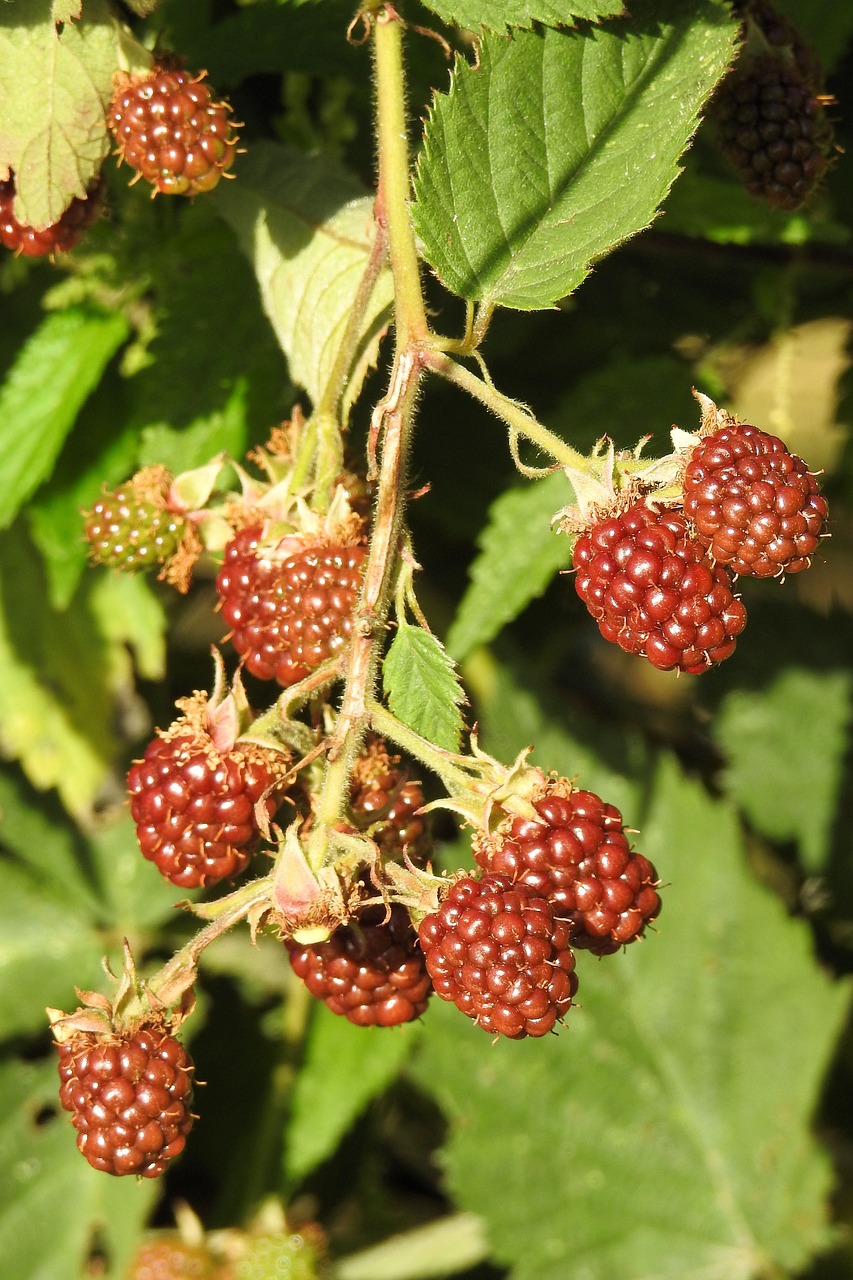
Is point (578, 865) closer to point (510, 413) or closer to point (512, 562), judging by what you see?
point (510, 413)

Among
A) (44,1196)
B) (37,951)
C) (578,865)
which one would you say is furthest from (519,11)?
(44,1196)

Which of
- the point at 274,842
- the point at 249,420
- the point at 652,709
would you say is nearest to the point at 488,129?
the point at 249,420

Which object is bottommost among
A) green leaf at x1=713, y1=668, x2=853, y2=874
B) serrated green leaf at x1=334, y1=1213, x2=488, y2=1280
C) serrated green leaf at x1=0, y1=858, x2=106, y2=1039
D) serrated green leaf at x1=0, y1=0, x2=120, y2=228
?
serrated green leaf at x1=334, y1=1213, x2=488, y2=1280

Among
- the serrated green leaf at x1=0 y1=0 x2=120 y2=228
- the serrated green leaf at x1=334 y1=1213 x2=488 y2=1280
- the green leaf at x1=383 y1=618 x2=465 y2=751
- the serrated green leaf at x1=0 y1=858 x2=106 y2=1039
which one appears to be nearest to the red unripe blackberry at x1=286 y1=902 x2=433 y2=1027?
the green leaf at x1=383 y1=618 x2=465 y2=751

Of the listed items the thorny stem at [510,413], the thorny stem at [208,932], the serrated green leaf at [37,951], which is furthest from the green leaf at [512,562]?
the serrated green leaf at [37,951]

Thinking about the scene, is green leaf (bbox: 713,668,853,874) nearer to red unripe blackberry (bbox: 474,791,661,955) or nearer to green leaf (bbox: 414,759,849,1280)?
green leaf (bbox: 414,759,849,1280)
